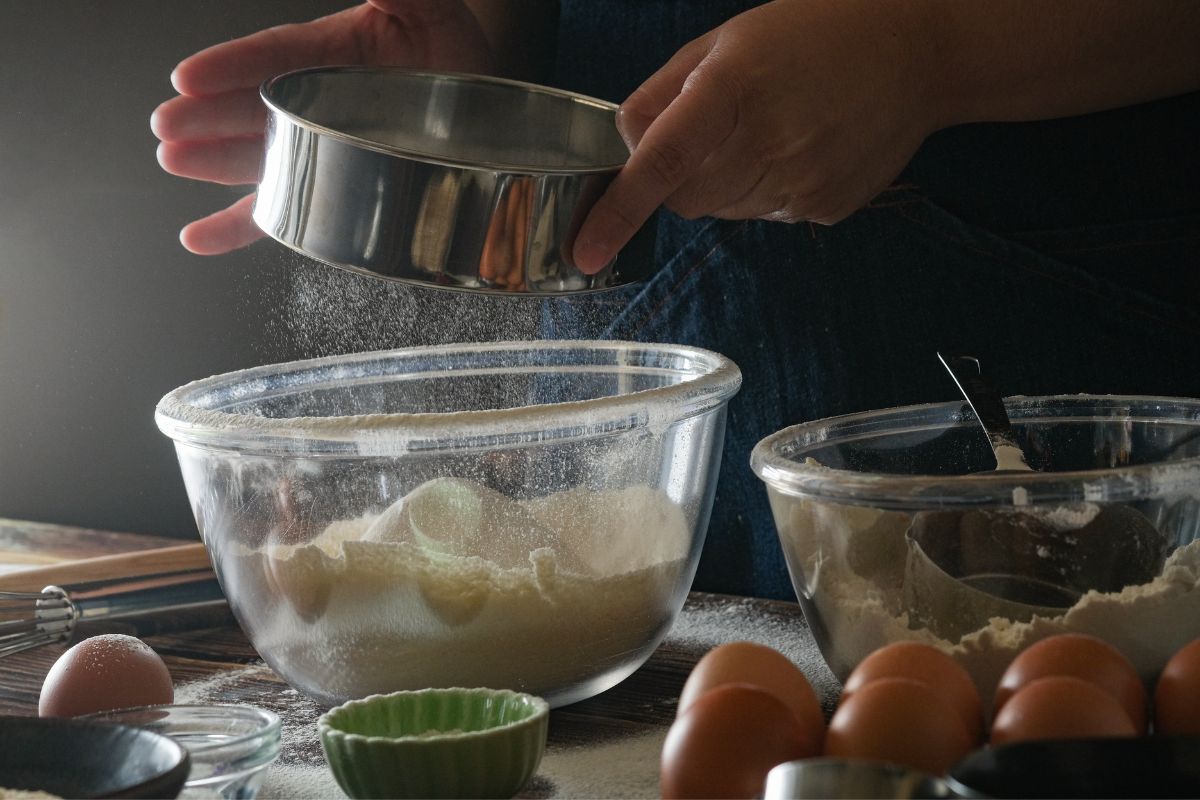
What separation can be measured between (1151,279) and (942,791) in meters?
0.69

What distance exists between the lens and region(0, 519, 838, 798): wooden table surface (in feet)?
2.38

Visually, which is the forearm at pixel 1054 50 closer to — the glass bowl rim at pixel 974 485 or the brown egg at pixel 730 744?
the glass bowl rim at pixel 974 485

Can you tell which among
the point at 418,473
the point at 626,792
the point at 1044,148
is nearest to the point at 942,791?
the point at 626,792

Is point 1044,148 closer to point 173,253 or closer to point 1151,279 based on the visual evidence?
point 1151,279

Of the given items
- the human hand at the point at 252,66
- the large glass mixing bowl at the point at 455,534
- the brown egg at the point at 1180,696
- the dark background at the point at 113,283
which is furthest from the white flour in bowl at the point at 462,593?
the dark background at the point at 113,283

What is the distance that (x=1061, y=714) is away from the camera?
1.74ft

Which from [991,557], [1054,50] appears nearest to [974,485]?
[991,557]

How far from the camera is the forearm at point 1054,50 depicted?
0.90m

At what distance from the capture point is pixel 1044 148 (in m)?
1.06

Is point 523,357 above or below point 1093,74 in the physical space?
below

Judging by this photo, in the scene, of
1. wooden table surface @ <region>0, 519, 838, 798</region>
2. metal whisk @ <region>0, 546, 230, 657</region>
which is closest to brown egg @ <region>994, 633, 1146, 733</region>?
wooden table surface @ <region>0, 519, 838, 798</region>

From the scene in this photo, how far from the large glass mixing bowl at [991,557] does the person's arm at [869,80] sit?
8.5 inches

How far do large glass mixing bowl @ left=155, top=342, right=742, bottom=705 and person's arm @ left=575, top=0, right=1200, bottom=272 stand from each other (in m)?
0.15

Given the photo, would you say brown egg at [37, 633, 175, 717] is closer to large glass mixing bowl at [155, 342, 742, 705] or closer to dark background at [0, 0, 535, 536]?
large glass mixing bowl at [155, 342, 742, 705]
